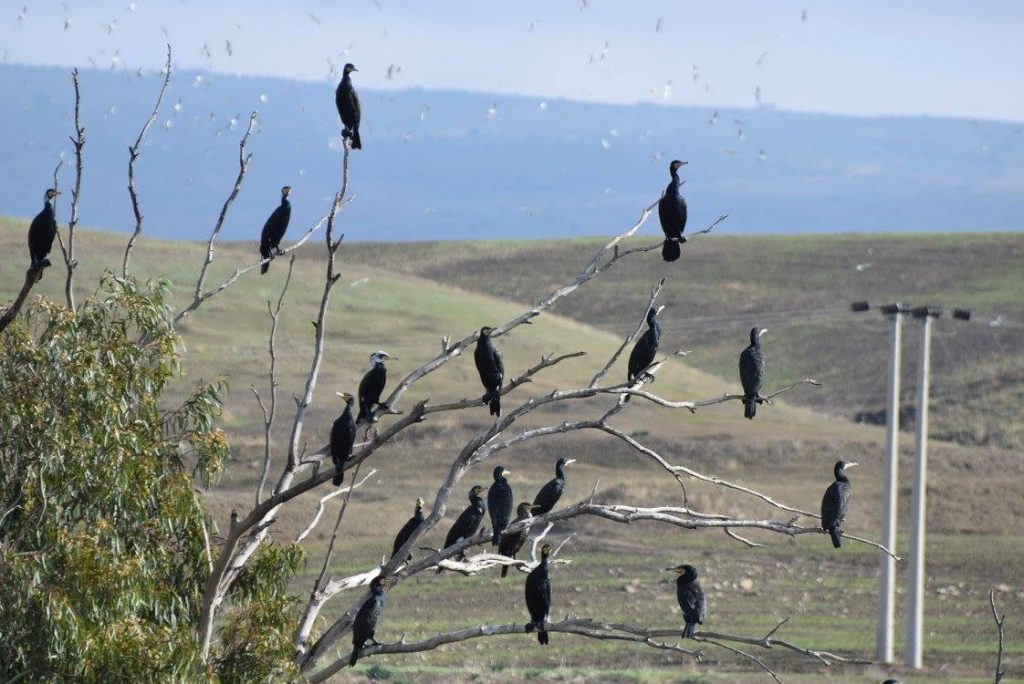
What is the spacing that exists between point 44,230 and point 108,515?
Result: 215 centimetres

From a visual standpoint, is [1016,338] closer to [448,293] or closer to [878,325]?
[878,325]

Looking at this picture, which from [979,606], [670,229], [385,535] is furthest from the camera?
[385,535]

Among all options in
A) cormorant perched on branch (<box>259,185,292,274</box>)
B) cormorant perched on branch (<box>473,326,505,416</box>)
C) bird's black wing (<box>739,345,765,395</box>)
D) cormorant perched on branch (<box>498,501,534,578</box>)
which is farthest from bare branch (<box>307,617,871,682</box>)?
cormorant perched on branch (<box>259,185,292,274</box>)

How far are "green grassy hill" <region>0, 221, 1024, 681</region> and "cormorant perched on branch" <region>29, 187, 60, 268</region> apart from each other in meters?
1.54

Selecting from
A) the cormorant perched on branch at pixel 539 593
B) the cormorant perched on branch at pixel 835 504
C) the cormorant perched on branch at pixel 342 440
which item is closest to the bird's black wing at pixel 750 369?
the cormorant perched on branch at pixel 835 504

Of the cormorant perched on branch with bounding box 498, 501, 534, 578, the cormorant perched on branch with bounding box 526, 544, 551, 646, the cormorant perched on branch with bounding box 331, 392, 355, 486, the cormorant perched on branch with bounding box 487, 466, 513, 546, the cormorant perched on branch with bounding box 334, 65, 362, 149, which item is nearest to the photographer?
the cormorant perched on branch with bounding box 331, 392, 355, 486

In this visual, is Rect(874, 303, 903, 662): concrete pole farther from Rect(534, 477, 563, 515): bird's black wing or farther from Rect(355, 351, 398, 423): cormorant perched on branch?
Rect(355, 351, 398, 423): cormorant perched on branch

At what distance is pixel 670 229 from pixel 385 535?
21.0 m

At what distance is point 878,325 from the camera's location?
62281 millimetres

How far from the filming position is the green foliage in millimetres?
11055

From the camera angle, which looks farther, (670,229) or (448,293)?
(448,293)

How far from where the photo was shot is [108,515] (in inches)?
484

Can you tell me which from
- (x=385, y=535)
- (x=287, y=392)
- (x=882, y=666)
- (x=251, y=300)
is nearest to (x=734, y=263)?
(x=251, y=300)

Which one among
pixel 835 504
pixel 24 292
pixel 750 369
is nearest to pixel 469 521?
pixel 750 369
